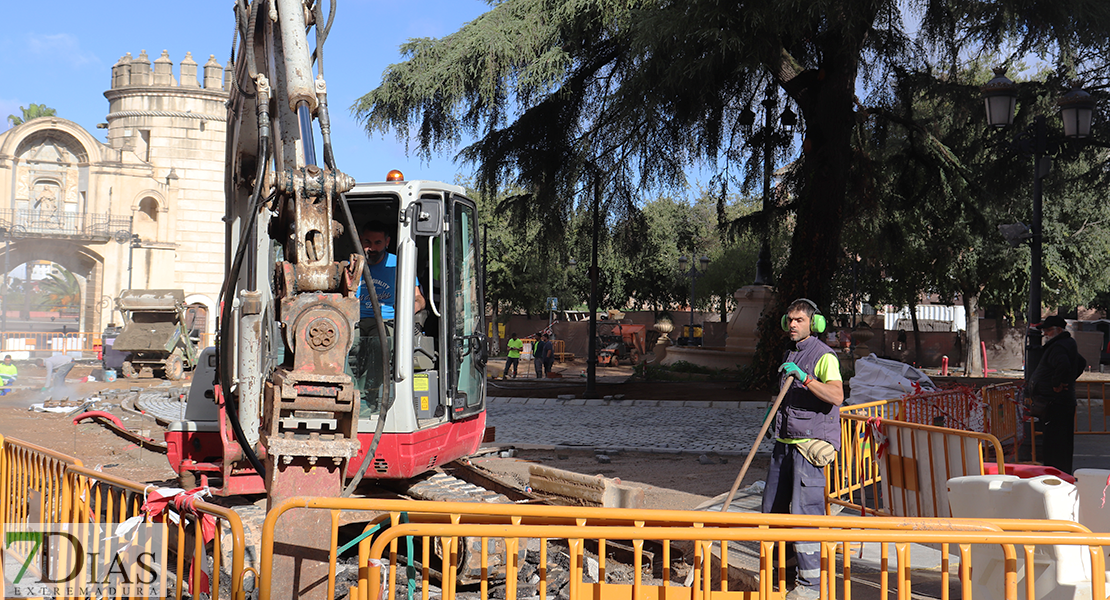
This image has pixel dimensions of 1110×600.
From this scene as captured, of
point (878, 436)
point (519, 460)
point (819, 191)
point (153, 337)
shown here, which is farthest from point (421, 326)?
point (153, 337)

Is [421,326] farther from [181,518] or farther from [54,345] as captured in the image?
[54,345]

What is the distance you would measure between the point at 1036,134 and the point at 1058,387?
158 inches

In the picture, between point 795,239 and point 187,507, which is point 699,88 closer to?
point 795,239

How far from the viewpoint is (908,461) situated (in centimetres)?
626

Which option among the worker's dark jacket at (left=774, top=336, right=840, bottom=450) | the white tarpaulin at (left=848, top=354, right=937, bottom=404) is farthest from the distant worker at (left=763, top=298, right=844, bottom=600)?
the white tarpaulin at (left=848, top=354, right=937, bottom=404)

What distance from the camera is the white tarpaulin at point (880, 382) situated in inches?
402

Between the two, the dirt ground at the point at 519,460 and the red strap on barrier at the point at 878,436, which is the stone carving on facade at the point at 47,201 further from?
the red strap on barrier at the point at 878,436

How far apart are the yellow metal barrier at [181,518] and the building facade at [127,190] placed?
125 feet

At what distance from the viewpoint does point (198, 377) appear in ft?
24.9

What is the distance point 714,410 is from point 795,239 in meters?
3.83

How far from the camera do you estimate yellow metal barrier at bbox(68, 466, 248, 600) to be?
3.22 metres

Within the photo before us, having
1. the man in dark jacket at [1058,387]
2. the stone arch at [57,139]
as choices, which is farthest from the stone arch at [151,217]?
the man in dark jacket at [1058,387]

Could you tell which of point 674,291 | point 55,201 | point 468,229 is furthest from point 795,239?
point 55,201

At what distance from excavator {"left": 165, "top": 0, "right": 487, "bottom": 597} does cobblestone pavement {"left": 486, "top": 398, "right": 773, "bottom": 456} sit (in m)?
4.93
